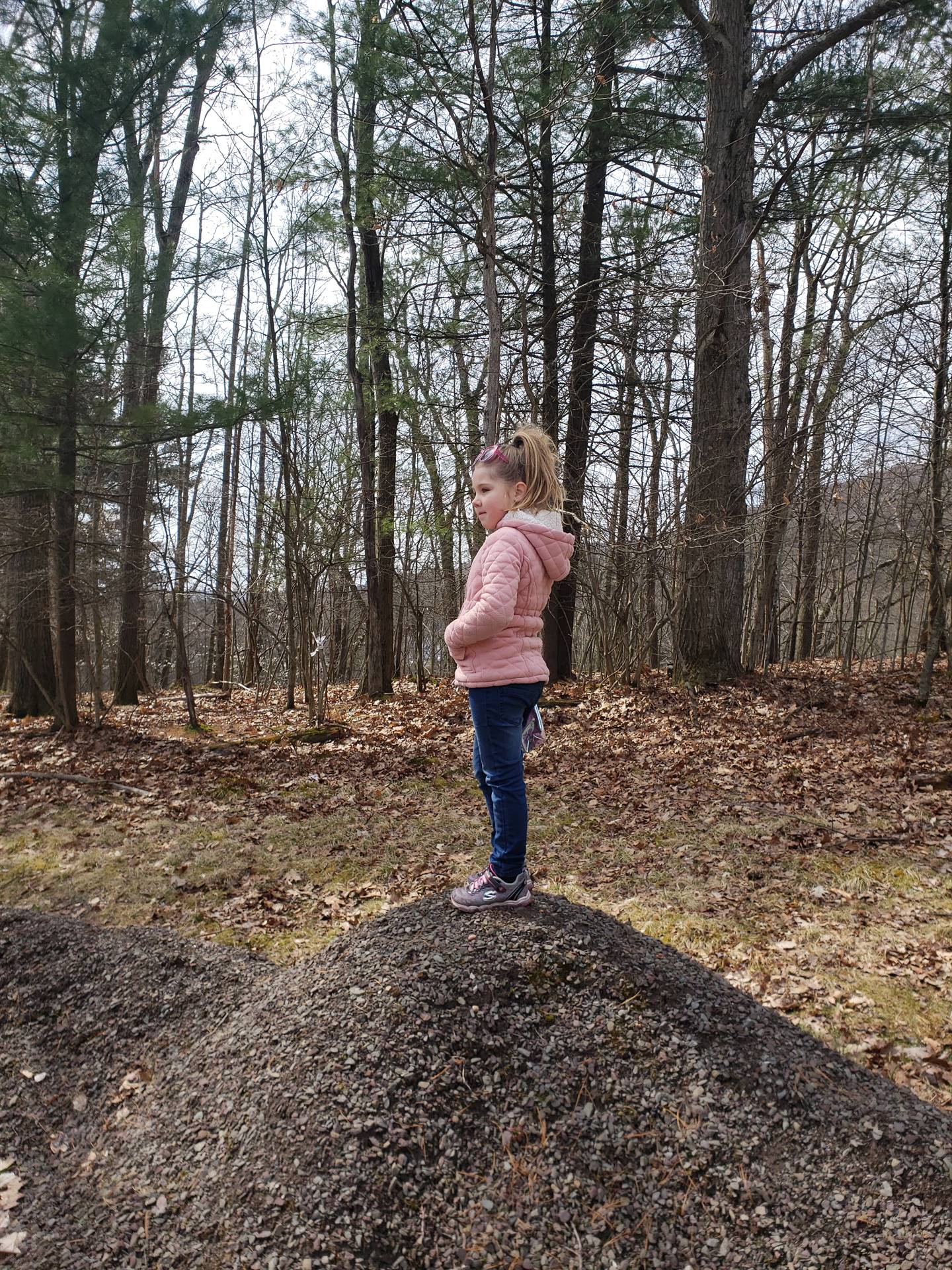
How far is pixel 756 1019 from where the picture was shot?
2.68 metres

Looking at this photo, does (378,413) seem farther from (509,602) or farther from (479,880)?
(479,880)

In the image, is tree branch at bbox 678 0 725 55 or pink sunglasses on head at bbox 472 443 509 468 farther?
tree branch at bbox 678 0 725 55

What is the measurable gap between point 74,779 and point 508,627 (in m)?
5.85

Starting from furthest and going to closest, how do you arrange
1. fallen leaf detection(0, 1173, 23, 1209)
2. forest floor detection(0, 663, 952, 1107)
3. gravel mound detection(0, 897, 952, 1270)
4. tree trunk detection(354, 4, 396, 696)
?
tree trunk detection(354, 4, 396, 696) → forest floor detection(0, 663, 952, 1107) → fallen leaf detection(0, 1173, 23, 1209) → gravel mound detection(0, 897, 952, 1270)

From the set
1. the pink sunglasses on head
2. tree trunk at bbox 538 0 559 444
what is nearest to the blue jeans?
the pink sunglasses on head

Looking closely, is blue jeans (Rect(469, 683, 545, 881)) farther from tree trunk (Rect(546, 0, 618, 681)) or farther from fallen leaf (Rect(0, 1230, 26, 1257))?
tree trunk (Rect(546, 0, 618, 681))

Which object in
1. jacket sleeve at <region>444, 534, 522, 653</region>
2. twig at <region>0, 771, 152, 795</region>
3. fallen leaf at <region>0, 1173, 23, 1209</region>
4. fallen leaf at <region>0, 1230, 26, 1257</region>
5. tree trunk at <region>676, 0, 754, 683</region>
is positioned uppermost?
tree trunk at <region>676, 0, 754, 683</region>

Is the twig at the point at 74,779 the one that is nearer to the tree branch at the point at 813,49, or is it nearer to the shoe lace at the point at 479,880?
the shoe lace at the point at 479,880

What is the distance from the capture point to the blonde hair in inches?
119

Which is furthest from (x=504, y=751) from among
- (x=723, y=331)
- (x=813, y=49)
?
(x=813, y=49)

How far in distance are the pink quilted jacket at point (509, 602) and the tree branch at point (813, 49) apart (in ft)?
27.1

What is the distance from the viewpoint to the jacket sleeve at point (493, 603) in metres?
2.83

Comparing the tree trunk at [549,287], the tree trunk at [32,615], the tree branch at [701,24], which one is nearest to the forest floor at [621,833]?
the tree trunk at [32,615]

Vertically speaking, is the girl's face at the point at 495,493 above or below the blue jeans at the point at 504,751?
above
